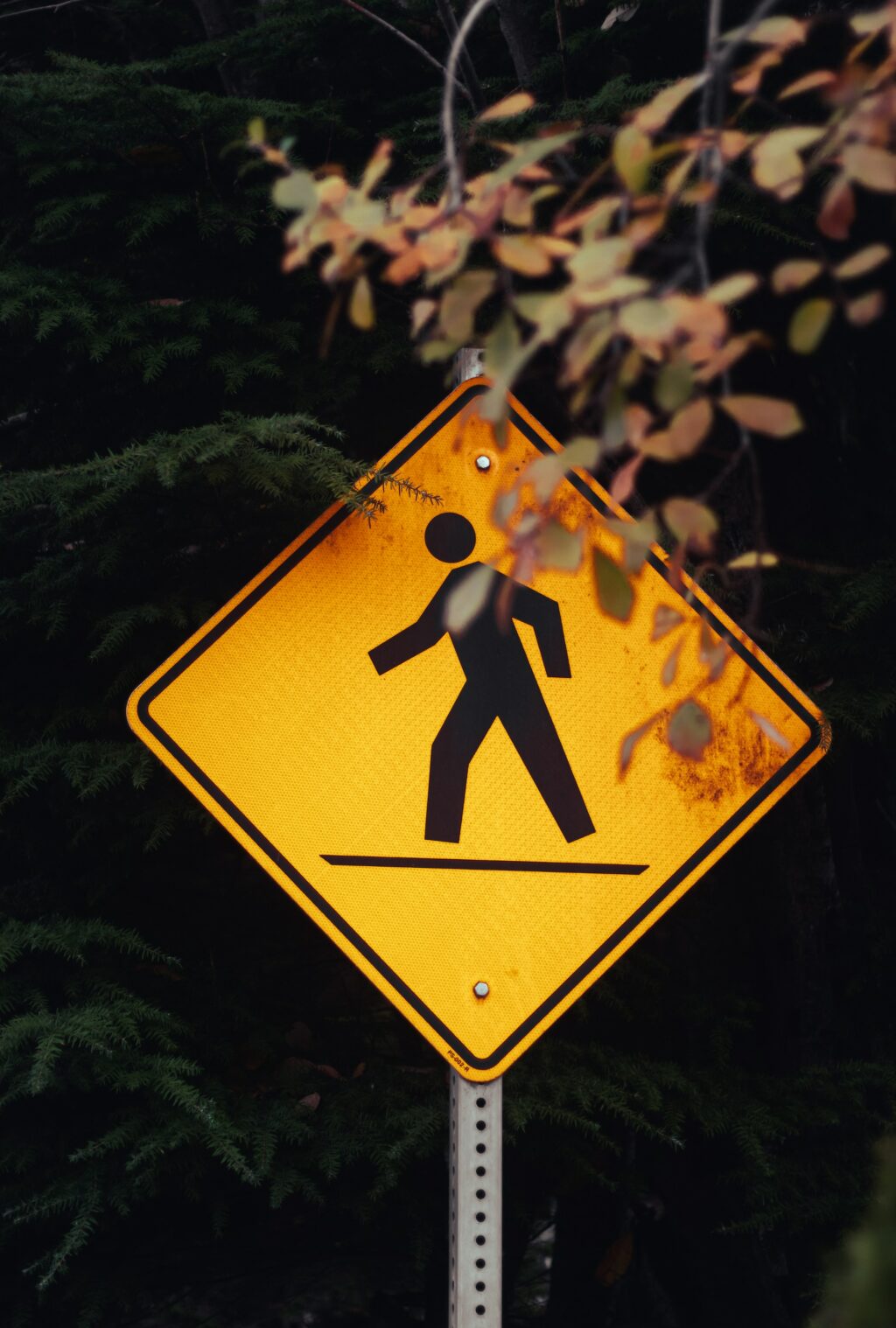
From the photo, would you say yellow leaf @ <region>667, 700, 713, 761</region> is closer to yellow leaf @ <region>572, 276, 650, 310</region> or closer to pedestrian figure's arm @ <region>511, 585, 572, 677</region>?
yellow leaf @ <region>572, 276, 650, 310</region>

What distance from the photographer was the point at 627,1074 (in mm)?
2717


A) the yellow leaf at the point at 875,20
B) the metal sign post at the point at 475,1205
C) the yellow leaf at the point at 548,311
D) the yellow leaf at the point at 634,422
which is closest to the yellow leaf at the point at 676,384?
the yellow leaf at the point at 634,422

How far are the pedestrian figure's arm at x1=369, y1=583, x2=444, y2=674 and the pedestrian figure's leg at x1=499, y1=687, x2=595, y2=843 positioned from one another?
0.21m

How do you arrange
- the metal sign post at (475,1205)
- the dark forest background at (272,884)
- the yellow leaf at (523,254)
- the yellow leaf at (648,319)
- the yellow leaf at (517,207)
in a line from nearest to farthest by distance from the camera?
the yellow leaf at (648,319), the yellow leaf at (523,254), the yellow leaf at (517,207), the metal sign post at (475,1205), the dark forest background at (272,884)

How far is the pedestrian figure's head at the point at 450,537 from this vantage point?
2.10 metres

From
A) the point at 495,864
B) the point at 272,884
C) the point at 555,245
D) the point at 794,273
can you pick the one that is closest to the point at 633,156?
the point at 555,245

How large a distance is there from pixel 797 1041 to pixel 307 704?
2259mm

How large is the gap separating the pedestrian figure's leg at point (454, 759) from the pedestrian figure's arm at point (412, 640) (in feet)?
0.41

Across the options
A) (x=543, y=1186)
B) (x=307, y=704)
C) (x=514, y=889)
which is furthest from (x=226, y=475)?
(x=543, y=1186)

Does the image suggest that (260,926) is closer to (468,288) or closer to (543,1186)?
(543,1186)

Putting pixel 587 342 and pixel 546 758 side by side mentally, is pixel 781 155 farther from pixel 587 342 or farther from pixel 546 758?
pixel 546 758

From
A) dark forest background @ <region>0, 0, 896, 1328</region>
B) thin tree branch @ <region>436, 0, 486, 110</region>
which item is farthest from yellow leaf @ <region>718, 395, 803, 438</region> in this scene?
thin tree branch @ <region>436, 0, 486, 110</region>

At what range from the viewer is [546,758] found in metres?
2.04

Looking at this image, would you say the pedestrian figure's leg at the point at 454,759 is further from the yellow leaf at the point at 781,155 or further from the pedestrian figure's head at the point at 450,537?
the yellow leaf at the point at 781,155
